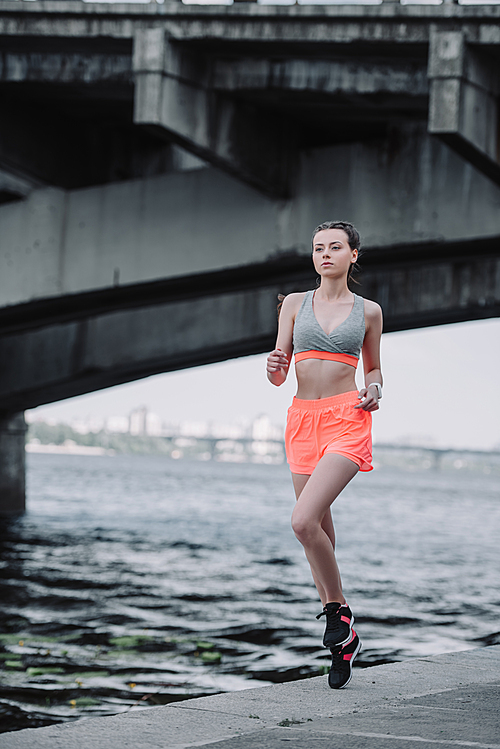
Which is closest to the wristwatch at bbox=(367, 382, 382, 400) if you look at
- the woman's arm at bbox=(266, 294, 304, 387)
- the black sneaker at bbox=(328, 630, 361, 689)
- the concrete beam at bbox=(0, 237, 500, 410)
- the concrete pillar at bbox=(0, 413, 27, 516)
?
the woman's arm at bbox=(266, 294, 304, 387)

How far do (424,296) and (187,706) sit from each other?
40.4ft

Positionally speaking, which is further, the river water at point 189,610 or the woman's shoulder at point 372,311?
the river water at point 189,610

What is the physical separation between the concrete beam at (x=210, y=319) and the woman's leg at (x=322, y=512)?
721 centimetres

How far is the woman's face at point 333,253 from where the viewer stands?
4.79 metres

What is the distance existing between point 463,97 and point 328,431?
17.8 feet

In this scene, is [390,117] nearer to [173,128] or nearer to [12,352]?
[173,128]

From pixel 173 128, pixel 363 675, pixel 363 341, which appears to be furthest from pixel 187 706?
pixel 173 128

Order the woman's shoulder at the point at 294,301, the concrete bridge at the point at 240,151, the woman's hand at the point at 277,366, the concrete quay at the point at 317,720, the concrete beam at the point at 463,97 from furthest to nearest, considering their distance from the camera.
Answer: the concrete bridge at the point at 240,151, the concrete beam at the point at 463,97, the woman's shoulder at the point at 294,301, the woman's hand at the point at 277,366, the concrete quay at the point at 317,720

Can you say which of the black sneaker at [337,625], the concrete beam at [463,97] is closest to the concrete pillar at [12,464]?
the concrete beam at [463,97]

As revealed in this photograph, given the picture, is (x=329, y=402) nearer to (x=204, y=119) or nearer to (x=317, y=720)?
(x=317, y=720)

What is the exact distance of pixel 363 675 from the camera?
Result: 4816mm

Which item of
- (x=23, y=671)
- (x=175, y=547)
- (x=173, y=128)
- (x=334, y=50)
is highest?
(x=334, y=50)

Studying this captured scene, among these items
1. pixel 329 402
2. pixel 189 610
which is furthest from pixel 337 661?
pixel 189 610

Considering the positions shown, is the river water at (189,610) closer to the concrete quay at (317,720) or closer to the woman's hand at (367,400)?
the concrete quay at (317,720)
